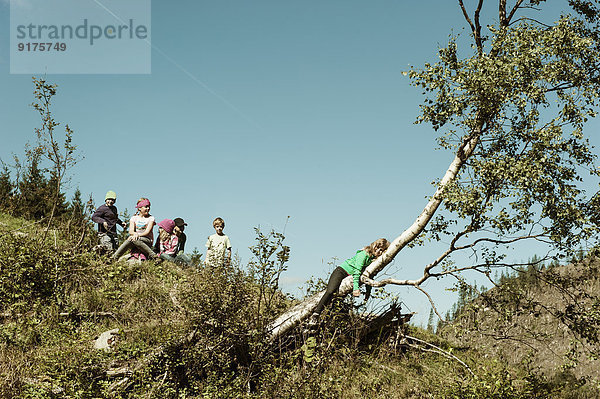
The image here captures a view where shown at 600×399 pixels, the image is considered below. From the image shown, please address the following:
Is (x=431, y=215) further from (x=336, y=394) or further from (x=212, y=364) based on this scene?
(x=212, y=364)

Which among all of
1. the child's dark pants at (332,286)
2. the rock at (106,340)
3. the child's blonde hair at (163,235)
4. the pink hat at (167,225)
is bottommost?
the rock at (106,340)

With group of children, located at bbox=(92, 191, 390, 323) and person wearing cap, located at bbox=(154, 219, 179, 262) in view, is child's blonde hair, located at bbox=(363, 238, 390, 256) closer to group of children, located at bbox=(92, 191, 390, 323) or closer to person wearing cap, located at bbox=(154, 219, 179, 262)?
group of children, located at bbox=(92, 191, 390, 323)

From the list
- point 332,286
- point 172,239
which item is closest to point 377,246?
point 332,286

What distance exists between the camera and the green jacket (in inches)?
393

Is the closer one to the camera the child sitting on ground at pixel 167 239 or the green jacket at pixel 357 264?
the green jacket at pixel 357 264

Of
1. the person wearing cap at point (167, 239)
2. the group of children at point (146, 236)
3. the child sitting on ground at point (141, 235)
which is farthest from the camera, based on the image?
the person wearing cap at point (167, 239)

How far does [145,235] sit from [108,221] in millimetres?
1208

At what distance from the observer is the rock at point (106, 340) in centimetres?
873

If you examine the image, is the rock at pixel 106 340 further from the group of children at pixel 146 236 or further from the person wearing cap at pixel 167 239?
the person wearing cap at pixel 167 239

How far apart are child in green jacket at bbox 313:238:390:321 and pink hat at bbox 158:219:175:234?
19.1 ft

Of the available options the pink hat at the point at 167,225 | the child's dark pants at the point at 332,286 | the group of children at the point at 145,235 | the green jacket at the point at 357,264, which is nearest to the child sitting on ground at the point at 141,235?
the group of children at the point at 145,235

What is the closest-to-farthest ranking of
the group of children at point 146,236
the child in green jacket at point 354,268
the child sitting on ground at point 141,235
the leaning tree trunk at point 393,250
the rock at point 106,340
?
1. the rock at point 106,340
2. the leaning tree trunk at point 393,250
3. the child in green jacket at point 354,268
4. the group of children at point 146,236
5. the child sitting on ground at point 141,235

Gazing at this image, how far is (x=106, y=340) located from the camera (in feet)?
29.5

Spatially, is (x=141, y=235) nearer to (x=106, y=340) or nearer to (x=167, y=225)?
(x=167, y=225)
